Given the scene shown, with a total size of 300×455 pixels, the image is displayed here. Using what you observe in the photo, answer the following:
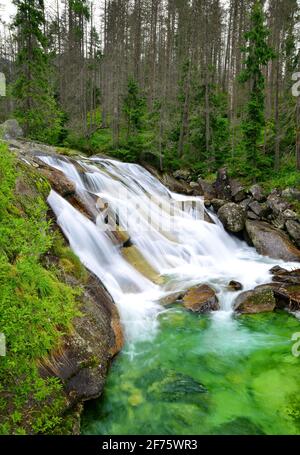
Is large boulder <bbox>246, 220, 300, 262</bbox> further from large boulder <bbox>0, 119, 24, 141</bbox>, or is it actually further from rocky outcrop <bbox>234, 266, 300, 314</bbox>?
large boulder <bbox>0, 119, 24, 141</bbox>

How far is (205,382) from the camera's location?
6.39 meters

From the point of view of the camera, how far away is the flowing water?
5.56 m

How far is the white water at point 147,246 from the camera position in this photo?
9438 mm

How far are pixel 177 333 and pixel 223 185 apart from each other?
1281cm

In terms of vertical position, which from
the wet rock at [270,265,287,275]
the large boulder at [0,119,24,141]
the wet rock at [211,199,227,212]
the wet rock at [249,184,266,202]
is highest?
the large boulder at [0,119,24,141]

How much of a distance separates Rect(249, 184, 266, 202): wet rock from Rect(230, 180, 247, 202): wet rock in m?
0.45

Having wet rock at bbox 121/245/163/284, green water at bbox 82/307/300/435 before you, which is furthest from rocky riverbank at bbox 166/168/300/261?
green water at bbox 82/307/300/435

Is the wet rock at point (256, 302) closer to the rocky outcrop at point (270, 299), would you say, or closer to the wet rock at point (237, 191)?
the rocky outcrop at point (270, 299)

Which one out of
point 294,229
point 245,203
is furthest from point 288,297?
point 245,203

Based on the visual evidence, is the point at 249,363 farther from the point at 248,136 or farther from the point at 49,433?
the point at 248,136

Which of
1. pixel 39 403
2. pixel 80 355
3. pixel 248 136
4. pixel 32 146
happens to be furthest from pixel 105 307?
pixel 248 136

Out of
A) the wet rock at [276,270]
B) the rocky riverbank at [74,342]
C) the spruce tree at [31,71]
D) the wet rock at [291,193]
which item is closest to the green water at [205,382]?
the rocky riverbank at [74,342]
